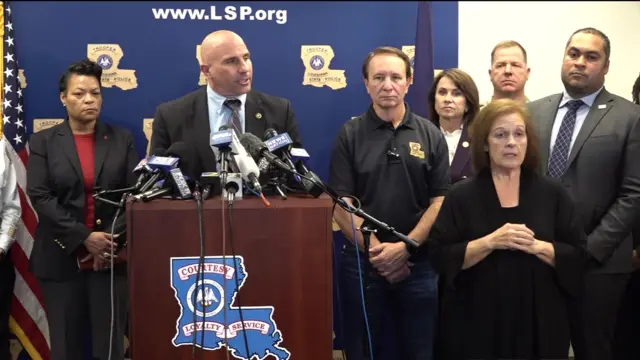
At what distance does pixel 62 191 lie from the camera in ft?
9.82

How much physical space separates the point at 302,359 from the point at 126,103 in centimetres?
229

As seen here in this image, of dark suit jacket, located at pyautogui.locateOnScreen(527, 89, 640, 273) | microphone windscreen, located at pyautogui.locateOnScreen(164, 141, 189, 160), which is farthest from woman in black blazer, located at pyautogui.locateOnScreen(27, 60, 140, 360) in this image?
dark suit jacket, located at pyautogui.locateOnScreen(527, 89, 640, 273)

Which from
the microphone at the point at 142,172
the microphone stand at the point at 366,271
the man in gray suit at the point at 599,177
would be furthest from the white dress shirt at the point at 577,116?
the microphone at the point at 142,172

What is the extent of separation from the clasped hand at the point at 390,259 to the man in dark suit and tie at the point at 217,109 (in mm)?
585

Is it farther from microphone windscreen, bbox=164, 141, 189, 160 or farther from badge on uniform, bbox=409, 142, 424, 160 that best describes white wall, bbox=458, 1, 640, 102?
microphone windscreen, bbox=164, 141, 189, 160

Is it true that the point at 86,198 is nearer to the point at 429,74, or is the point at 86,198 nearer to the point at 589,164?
the point at 429,74

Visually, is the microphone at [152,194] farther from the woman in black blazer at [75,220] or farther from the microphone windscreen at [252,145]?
the woman in black blazer at [75,220]

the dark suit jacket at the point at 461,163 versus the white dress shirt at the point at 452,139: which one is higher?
the white dress shirt at the point at 452,139

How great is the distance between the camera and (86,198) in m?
3.00

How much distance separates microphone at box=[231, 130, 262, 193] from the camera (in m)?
1.75

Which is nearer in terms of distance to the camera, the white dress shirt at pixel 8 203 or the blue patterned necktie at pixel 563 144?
the blue patterned necktie at pixel 563 144

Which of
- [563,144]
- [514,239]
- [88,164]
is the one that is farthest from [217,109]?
[563,144]

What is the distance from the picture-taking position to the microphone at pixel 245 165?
5.75 ft

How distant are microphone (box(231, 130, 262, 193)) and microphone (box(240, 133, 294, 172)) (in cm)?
4
